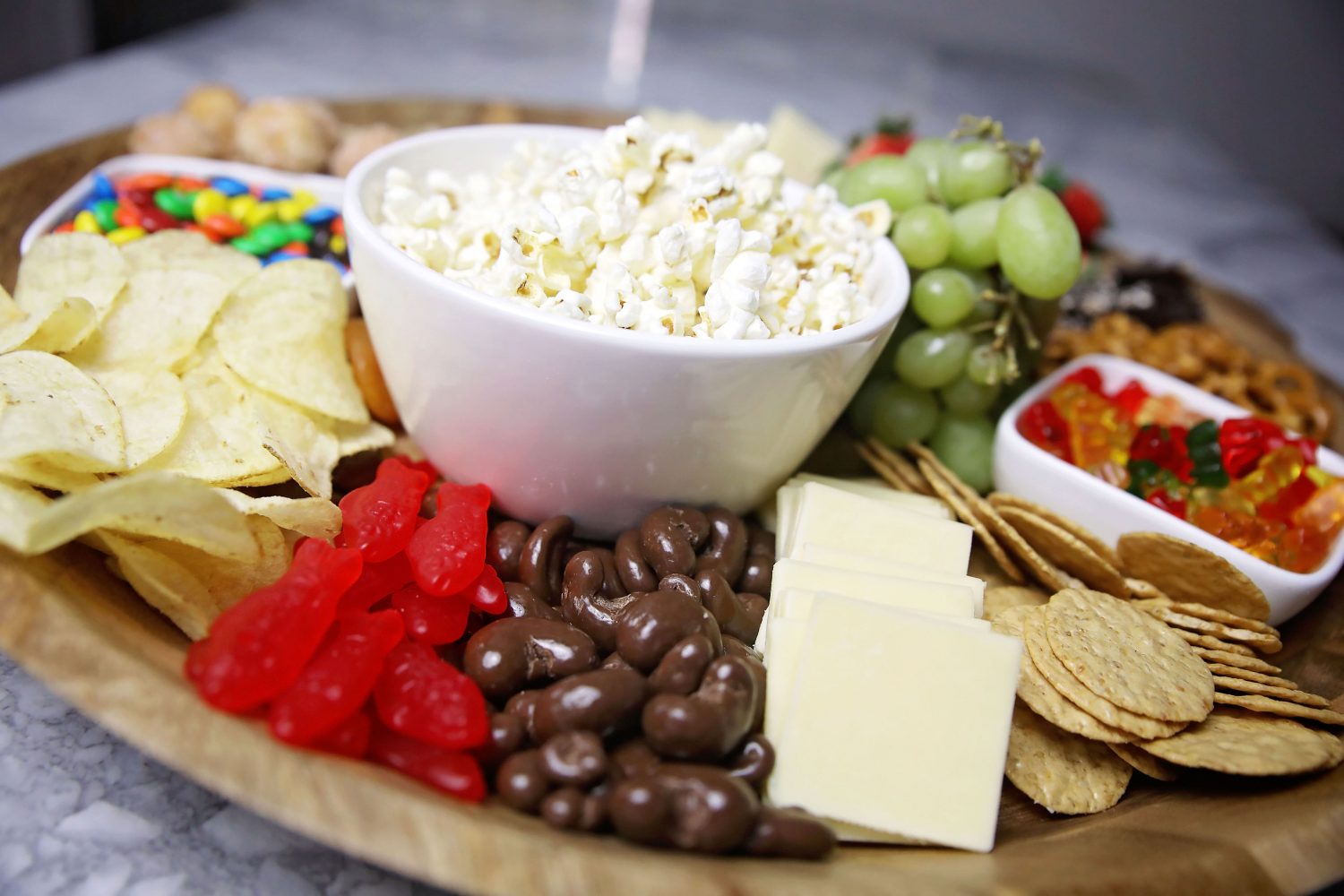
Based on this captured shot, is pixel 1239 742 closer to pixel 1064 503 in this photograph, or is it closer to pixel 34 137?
pixel 1064 503

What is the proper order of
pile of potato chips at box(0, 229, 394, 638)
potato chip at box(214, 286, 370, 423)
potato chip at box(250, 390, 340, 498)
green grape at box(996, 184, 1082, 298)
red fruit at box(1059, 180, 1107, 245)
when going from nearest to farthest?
1. pile of potato chips at box(0, 229, 394, 638)
2. potato chip at box(250, 390, 340, 498)
3. potato chip at box(214, 286, 370, 423)
4. green grape at box(996, 184, 1082, 298)
5. red fruit at box(1059, 180, 1107, 245)

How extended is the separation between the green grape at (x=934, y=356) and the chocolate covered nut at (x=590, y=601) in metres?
A: 0.63

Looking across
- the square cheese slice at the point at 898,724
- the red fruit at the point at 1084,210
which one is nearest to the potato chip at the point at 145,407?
the square cheese slice at the point at 898,724

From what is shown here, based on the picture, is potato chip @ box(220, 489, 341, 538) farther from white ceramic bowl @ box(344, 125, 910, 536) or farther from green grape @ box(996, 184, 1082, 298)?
green grape @ box(996, 184, 1082, 298)

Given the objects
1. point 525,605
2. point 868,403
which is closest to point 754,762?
point 525,605

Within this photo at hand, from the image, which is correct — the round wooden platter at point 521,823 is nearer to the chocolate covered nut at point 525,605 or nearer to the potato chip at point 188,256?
the chocolate covered nut at point 525,605

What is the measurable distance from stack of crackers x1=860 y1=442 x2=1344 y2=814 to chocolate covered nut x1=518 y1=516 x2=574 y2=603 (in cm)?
57

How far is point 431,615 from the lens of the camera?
1056 mm

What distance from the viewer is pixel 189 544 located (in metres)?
1.02

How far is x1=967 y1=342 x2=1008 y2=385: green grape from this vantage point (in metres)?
1.45

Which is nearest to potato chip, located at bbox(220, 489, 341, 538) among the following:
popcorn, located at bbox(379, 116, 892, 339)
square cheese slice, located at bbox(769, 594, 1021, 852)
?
popcorn, located at bbox(379, 116, 892, 339)

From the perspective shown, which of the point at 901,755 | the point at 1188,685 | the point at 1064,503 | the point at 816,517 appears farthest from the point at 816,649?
the point at 1064,503

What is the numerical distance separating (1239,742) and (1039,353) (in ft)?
2.44

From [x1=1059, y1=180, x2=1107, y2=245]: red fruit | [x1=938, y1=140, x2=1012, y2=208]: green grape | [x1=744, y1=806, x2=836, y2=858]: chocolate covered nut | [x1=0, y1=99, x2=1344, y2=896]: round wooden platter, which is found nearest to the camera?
[x1=0, y1=99, x2=1344, y2=896]: round wooden platter
